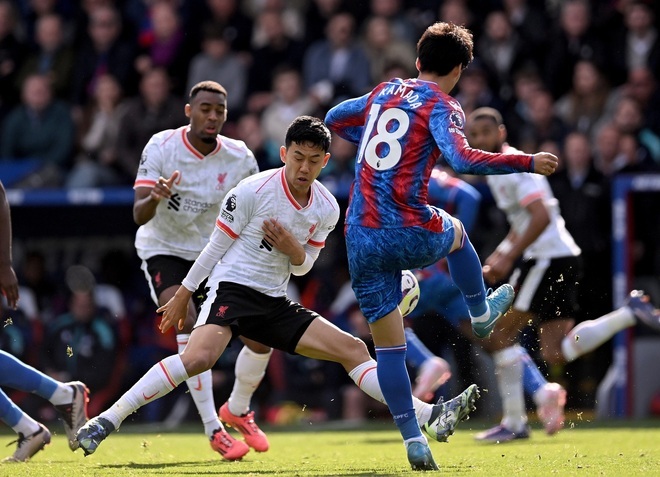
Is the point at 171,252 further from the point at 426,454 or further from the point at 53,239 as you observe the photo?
the point at 53,239

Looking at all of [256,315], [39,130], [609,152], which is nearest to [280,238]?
[256,315]

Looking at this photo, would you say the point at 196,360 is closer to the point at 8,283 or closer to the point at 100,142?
the point at 8,283

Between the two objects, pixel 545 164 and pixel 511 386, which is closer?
pixel 545 164

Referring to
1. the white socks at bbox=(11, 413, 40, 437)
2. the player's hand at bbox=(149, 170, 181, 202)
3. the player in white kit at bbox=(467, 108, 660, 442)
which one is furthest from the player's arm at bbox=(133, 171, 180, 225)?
the player in white kit at bbox=(467, 108, 660, 442)

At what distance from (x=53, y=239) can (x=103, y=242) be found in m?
0.55

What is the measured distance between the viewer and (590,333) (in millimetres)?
9914

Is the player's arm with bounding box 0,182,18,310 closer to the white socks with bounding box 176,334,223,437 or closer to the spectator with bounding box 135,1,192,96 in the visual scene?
the white socks with bounding box 176,334,223,437

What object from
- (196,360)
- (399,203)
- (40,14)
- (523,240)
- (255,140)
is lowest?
(255,140)

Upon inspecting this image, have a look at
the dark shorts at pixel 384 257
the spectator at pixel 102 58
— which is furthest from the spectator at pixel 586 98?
the dark shorts at pixel 384 257

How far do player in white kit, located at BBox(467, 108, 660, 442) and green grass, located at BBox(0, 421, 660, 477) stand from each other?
348 millimetres

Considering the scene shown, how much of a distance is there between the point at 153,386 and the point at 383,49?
744 centimetres

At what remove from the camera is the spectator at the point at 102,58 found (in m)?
14.4

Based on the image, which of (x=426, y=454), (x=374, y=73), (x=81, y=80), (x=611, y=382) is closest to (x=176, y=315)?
(x=426, y=454)

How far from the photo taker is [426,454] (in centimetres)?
650
